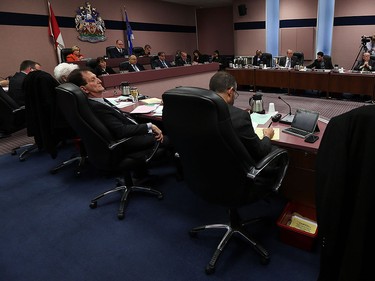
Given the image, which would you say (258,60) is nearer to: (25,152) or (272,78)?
(272,78)

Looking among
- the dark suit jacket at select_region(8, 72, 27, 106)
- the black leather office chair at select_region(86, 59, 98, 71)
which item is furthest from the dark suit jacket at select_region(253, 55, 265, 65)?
the dark suit jacket at select_region(8, 72, 27, 106)

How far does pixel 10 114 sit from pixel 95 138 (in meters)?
2.11

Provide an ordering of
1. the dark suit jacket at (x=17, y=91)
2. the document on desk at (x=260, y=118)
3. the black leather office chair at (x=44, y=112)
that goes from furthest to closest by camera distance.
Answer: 1. the dark suit jacket at (x=17, y=91)
2. the black leather office chair at (x=44, y=112)
3. the document on desk at (x=260, y=118)

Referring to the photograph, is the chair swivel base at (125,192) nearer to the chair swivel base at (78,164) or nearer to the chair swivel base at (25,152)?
the chair swivel base at (78,164)

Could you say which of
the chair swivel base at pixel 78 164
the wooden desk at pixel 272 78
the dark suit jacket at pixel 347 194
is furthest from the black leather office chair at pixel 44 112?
the wooden desk at pixel 272 78

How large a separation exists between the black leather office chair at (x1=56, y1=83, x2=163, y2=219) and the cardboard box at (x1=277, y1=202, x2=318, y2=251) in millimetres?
1074

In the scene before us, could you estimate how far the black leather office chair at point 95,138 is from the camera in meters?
1.89

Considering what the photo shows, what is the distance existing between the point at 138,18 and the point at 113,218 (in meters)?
7.83

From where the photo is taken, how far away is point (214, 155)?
1.36 meters

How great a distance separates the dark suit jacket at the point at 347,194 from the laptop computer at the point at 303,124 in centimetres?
90

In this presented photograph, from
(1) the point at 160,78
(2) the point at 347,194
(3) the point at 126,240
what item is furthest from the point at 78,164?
(2) the point at 347,194

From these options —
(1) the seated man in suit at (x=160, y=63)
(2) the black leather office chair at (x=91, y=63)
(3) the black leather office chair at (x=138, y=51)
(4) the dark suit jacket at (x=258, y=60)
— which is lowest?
(4) the dark suit jacket at (x=258, y=60)

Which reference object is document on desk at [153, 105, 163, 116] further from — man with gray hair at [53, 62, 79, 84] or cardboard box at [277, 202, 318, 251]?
cardboard box at [277, 202, 318, 251]

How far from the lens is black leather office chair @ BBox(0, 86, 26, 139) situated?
11.0 feet
